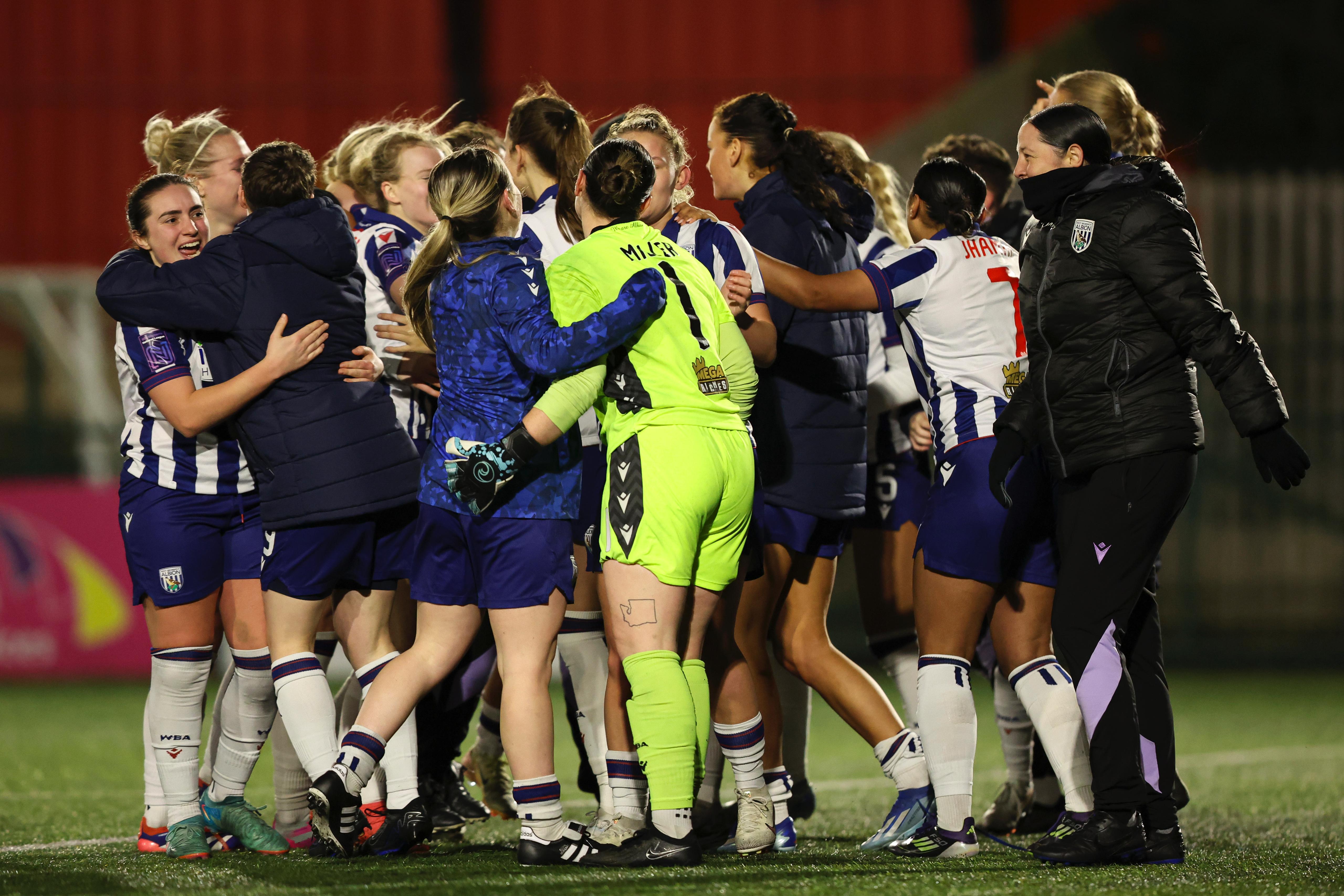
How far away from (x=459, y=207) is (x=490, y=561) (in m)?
0.94

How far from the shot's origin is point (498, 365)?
4008 millimetres

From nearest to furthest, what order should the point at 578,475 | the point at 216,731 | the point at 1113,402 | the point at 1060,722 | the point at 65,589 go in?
the point at 1113,402 < the point at 578,475 < the point at 1060,722 < the point at 216,731 < the point at 65,589

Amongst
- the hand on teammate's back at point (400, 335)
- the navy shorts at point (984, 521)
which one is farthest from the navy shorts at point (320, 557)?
the navy shorts at point (984, 521)

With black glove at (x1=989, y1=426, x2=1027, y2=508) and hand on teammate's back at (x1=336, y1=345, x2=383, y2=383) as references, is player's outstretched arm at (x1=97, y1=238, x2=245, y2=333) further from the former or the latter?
black glove at (x1=989, y1=426, x2=1027, y2=508)

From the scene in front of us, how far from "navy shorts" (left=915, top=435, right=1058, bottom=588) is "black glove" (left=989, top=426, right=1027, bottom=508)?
0.13 meters

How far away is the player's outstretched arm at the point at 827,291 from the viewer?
13.8ft

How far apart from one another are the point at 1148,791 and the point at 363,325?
256cm

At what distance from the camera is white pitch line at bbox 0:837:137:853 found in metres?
4.50

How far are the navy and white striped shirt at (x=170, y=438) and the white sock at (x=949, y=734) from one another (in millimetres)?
2066

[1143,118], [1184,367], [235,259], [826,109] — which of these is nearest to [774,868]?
[1184,367]

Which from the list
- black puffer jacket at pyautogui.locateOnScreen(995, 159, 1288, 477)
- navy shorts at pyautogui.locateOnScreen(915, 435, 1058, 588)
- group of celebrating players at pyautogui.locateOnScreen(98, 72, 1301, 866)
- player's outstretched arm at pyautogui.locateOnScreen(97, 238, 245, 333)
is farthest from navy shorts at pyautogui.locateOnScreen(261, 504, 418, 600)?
black puffer jacket at pyautogui.locateOnScreen(995, 159, 1288, 477)

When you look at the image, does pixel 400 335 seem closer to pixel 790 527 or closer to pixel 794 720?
pixel 790 527

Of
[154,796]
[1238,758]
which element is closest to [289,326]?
[154,796]

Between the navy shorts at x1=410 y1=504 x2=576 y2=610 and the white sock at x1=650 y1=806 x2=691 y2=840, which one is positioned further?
the navy shorts at x1=410 y1=504 x2=576 y2=610
